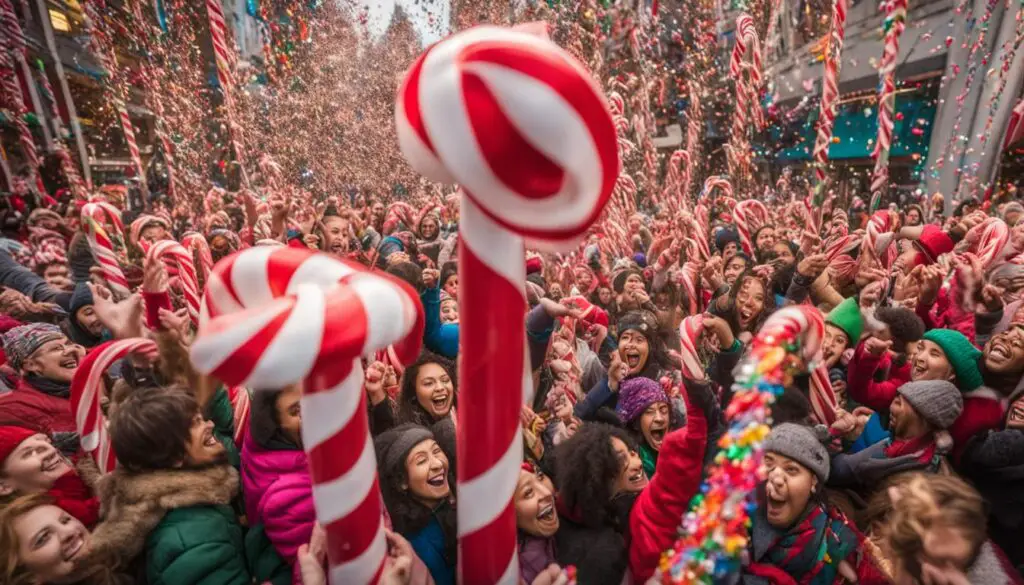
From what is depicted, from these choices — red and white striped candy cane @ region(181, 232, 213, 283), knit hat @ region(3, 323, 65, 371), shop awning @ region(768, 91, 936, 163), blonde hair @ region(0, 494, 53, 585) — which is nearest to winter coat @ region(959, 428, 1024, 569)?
blonde hair @ region(0, 494, 53, 585)

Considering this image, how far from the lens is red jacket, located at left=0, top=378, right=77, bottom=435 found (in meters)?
2.55

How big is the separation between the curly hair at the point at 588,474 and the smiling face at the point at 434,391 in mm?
702

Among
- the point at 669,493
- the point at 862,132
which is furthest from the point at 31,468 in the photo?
the point at 862,132

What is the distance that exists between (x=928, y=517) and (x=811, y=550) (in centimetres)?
52

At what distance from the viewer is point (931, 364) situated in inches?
109

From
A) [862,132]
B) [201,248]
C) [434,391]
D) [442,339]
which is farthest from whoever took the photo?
[862,132]

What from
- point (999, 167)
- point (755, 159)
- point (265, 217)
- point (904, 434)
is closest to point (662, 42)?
point (755, 159)

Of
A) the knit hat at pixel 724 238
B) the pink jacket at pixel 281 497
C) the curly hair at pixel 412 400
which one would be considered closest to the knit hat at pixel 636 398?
the curly hair at pixel 412 400

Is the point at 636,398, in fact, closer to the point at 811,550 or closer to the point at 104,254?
the point at 811,550

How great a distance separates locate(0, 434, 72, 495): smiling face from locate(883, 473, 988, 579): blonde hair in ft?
9.66

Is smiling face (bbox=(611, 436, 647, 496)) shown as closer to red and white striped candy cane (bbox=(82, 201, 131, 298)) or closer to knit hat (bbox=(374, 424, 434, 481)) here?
knit hat (bbox=(374, 424, 434, 481))

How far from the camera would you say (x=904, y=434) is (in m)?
2.53

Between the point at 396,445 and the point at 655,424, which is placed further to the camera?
the point at 655,424

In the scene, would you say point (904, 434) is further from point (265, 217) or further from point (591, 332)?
point (265, 217)
